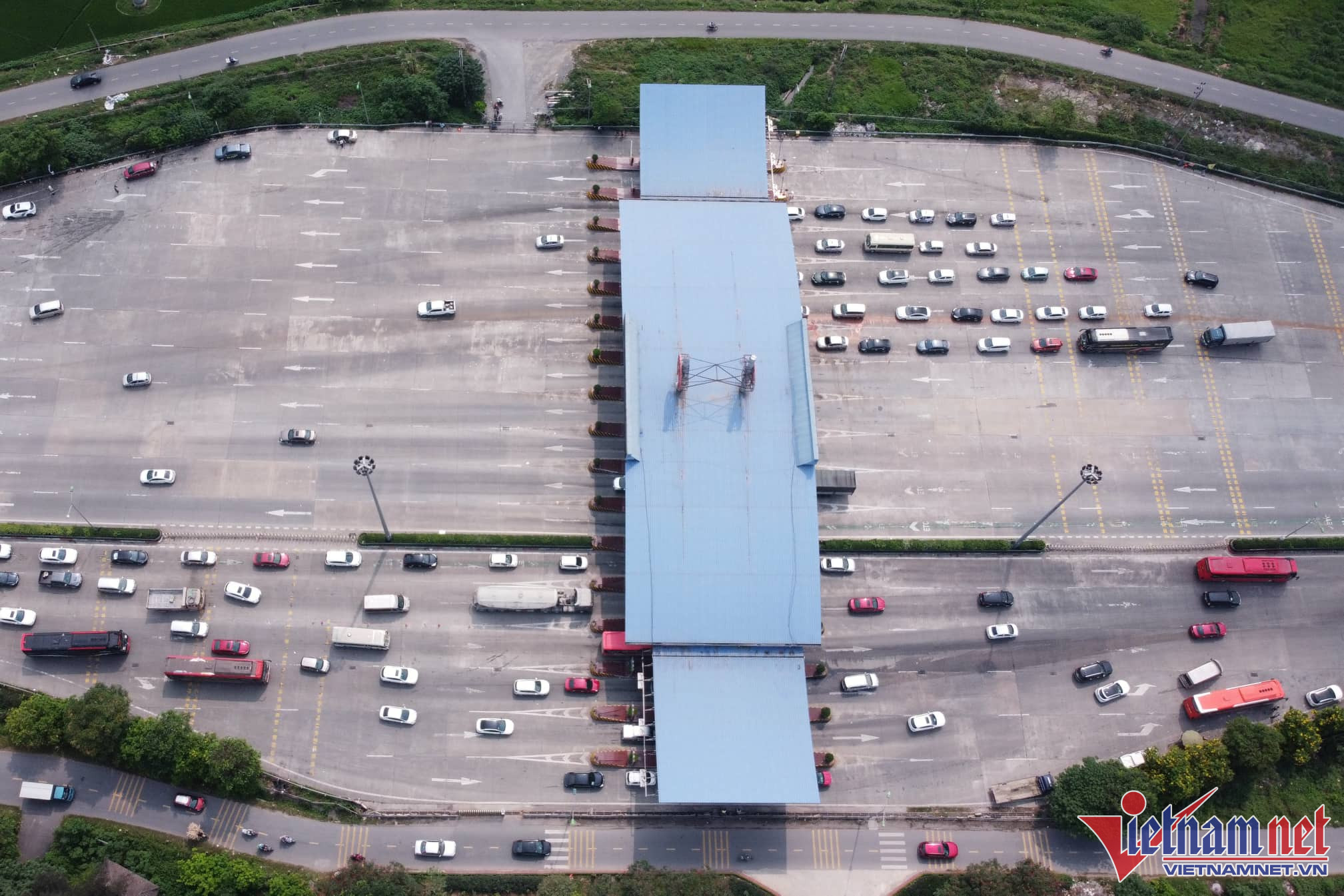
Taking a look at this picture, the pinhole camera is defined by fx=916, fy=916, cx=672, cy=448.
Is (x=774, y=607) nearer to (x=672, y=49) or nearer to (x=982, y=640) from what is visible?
(x=982, y=640)

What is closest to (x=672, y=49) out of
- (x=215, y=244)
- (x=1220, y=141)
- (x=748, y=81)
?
(x=748, y=81)

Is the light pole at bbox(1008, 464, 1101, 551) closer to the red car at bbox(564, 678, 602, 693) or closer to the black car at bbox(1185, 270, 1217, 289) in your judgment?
the black car at bbox(1185, 270, 1217, 289)

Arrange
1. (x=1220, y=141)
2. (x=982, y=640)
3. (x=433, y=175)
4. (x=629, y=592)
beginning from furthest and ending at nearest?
1. (x=1220, y=141)
2. (x=433, y=175)
3. (x=982, y=640)
4. (x=629, y=592)

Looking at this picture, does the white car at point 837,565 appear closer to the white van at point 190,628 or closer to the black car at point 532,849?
the black car at point 532,849

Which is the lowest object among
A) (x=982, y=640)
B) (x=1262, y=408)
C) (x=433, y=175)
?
(x=982, y=640)

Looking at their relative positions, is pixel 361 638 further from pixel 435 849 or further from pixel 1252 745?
pixel 1252 745

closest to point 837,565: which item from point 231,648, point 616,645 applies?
point 616,645

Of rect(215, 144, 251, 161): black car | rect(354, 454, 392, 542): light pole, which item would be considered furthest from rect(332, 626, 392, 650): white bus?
rect(215, 144, 251, 161): black car
